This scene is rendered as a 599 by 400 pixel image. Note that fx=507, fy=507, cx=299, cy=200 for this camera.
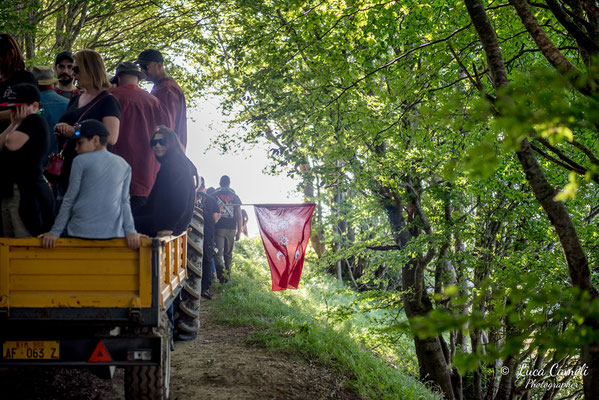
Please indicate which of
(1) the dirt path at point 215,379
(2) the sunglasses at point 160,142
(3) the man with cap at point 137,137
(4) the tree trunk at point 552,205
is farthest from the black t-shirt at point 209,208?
(4) the tree trunk at point 552,205

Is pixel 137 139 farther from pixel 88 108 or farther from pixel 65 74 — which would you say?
pixel 65 74

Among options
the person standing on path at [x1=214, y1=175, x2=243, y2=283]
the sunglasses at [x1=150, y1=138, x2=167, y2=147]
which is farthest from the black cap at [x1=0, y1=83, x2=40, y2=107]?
the person standing on path at [x1=214, y1=175, x2=243, y2=283]

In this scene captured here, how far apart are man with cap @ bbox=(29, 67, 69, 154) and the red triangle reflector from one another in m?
2.44

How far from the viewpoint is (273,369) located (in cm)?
581

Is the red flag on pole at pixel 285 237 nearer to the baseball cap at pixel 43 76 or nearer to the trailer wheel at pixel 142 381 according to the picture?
the baseball cap at pixel 43 76

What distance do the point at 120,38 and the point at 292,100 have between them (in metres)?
7.84

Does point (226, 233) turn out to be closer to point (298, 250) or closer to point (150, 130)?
point (298, 250)

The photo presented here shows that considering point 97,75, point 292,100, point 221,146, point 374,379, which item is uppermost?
point 221,146

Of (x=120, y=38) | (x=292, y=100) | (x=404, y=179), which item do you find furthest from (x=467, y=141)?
(x=120, y=38)

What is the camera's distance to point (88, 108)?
451cm

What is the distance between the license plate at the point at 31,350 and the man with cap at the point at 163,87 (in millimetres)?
2676

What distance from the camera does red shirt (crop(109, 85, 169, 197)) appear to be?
4.94 m

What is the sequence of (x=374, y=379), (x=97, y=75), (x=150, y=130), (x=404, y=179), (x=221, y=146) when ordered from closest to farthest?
(x=97, y=75), (x=150, y=130), (x=374, y=379), (x=404, y=179), (x=221, y=146)

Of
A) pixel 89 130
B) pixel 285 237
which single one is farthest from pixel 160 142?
pixel 285 237
